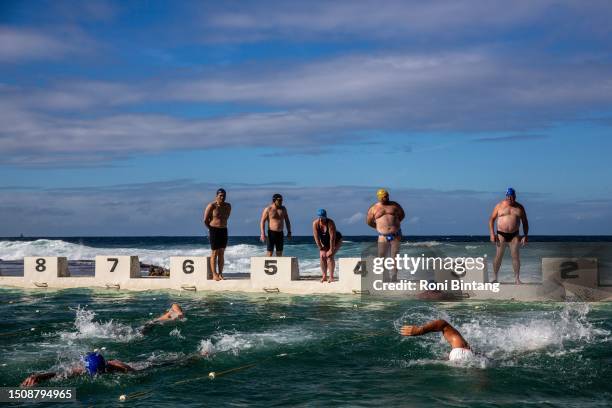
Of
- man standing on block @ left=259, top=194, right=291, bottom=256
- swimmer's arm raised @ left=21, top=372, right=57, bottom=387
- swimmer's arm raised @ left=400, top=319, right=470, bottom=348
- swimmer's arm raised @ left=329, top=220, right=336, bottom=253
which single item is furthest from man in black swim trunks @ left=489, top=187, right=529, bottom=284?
swimmer's arm raised @ left=21, top=372, right=57, bottom=387

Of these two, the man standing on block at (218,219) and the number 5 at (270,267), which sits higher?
the man standing on block at (218,219)

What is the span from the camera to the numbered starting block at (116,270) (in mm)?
20547

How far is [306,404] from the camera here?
8109 millimetres

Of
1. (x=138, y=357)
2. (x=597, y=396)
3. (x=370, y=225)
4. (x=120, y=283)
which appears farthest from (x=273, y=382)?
(x=120, y=283)

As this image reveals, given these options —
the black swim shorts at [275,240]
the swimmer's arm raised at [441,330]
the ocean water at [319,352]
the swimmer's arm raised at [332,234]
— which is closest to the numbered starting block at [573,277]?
the ocean water at [319,352]

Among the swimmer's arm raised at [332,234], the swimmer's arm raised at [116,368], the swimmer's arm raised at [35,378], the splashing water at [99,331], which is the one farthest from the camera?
the swimmer's arm raised at [332,234]

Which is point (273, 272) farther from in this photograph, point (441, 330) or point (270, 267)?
point (441, 330)

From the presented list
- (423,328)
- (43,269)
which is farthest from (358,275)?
(43,269)

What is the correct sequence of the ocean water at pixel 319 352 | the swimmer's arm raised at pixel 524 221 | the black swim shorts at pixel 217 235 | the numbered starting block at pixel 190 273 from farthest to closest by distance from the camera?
the numbered starting block at pixel 190 273
the black swim shorts at pixel 217 235
the swimmer's arm raised at pixel 524 221
the ocean water at pixel 319 352

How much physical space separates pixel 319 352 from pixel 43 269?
517 inches

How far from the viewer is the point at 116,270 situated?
20719mm

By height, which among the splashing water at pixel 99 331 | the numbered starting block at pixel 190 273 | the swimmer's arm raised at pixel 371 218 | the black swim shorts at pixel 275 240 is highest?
the swimmer's arm raised at pixel 371 218

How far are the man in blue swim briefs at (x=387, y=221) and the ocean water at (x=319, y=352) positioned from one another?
1.32 meters

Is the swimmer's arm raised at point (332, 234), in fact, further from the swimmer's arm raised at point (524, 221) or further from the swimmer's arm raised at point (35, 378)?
the swimmer's arm raised at point (35, 378)
